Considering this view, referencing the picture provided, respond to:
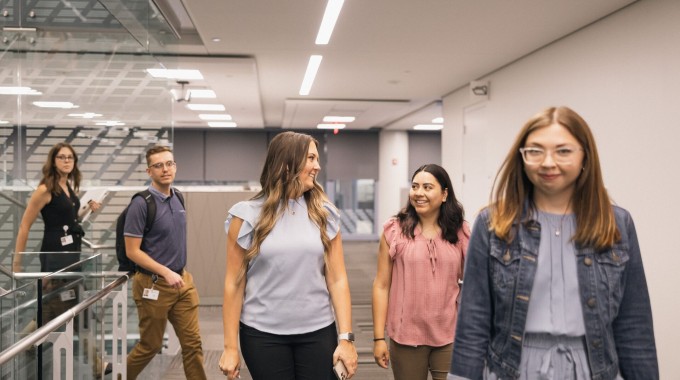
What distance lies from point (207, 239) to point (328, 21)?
326 cm

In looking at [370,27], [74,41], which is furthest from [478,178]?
[74,41]

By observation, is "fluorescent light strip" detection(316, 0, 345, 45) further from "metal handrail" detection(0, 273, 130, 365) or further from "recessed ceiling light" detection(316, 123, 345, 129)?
"recessed ceiling light" detection(316, 123, 345, 129)

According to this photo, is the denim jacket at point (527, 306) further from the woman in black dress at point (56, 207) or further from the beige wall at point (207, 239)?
the beige wall at point (207, 239)

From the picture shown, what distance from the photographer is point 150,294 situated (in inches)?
141

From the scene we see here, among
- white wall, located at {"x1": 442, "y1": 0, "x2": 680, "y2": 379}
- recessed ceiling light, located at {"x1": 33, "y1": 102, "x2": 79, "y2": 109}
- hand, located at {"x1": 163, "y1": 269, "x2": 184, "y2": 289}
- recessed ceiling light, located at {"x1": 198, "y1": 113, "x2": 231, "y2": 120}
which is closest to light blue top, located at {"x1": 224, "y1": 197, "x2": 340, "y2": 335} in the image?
hand, located at {"x1": 163, "y1": 269, "x2": 184, "y2": 289}

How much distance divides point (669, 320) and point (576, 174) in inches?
133

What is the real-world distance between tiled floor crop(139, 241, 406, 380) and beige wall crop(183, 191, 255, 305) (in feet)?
0.92

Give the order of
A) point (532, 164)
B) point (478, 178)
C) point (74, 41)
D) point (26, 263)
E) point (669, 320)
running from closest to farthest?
point (532, 164) < point (26, 263) < point (669, 320) < point (74, 41) < point (478, 178)

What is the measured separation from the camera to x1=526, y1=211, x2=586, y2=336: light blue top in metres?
1.49

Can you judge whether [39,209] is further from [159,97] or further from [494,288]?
[494,288]

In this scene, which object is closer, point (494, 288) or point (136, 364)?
point (494, 288)

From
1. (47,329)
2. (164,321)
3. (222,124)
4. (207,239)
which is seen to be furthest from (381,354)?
(222,124)

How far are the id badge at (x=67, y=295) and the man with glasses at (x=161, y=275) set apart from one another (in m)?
0.71

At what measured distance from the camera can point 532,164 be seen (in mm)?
1489
